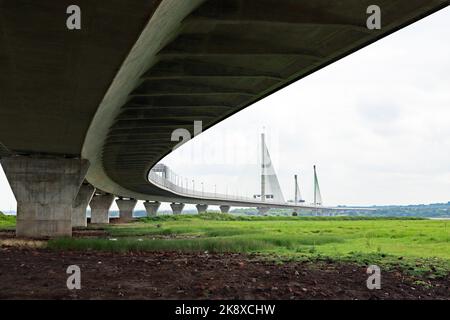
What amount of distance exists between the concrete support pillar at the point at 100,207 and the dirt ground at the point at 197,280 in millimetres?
79520

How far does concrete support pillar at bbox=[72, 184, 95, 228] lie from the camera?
65.7 meters

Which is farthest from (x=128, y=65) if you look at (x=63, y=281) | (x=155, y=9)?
(x=63, y=281)

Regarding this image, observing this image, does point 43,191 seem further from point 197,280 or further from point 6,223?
point 6,223

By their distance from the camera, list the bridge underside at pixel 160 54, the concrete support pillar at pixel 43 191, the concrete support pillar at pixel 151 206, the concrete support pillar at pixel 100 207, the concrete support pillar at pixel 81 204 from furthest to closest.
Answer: the concrete support pillar at pixel 151 206
the concrete support pillar at pixel 100 207
the concrete support pillar at pixel 81 204
the concrete support pillar at pixel 43 191
the bridge underside at pixel 160 54

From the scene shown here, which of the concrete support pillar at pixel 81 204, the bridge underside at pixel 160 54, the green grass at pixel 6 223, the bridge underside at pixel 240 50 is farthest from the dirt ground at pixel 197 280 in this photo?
the concrete support pillar at pixel 81 204

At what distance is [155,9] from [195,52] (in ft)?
21.2

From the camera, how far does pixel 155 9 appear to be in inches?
425

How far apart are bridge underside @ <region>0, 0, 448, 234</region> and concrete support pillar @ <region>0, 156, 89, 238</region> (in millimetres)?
7288

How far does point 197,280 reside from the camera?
14375 mm

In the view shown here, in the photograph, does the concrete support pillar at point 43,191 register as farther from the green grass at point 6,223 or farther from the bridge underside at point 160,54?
the green grass at point 6,223

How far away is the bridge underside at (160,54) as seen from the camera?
38.9 ft

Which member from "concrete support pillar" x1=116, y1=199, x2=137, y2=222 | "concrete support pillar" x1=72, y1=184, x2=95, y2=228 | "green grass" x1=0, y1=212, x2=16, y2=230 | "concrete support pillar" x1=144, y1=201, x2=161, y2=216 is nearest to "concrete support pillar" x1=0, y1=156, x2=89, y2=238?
"green grass" x1=0, y1=212, x2=16, y2=230

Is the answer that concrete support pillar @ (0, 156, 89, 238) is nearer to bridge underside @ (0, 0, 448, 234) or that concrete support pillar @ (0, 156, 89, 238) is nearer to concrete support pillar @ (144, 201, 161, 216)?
bridge underside @ (0, 0, 448, 234)
